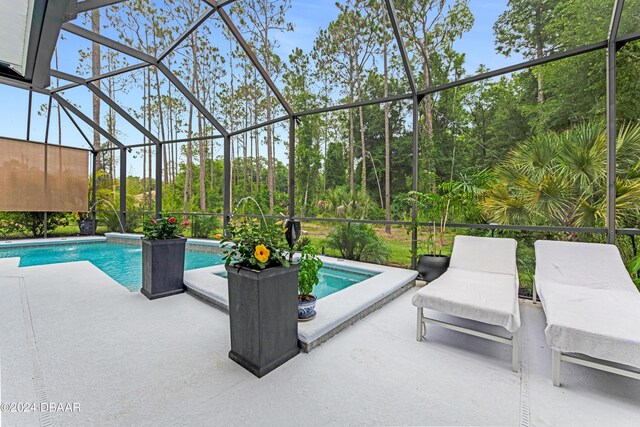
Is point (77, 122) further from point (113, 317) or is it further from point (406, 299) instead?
point (406, 299)

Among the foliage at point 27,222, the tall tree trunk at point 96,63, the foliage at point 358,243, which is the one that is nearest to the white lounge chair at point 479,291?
the foliage at point 358,243

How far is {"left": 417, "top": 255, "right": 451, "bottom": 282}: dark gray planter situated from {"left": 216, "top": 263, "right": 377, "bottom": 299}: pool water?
940mm

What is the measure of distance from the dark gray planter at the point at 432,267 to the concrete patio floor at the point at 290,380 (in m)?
1.20

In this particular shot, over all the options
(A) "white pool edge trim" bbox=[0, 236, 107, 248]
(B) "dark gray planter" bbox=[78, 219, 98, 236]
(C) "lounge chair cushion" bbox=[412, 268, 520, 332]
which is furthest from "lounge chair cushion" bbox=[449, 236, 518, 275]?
(B) "dark gray planter" bbox=[78, 219, 98, 236]

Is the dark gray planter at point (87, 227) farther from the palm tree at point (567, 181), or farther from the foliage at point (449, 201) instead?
the palm tree at point (567, 181)

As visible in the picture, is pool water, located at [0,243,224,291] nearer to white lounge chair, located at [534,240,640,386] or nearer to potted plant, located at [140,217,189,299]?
potted plant, located at [140,217,189,299]

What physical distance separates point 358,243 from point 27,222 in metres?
10.4

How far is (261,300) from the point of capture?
1.95 metres

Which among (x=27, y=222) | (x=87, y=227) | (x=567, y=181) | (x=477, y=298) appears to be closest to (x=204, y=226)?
(x=87, y=227)

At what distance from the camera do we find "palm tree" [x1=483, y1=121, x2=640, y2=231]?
338 cm

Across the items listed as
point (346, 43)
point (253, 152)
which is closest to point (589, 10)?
point (346, 43)

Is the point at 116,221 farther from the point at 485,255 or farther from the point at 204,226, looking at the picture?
the point at 485,255

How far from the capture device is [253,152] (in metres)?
13.7

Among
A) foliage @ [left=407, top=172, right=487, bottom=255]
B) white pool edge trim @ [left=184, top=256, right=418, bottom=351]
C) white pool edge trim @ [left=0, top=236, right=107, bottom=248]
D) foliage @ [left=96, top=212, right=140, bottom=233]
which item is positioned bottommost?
white pool edge trim @ [left=184, top=256, right=418, bottom=351]
